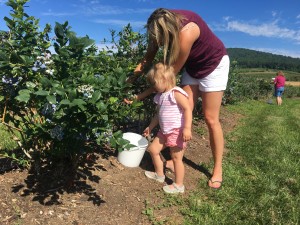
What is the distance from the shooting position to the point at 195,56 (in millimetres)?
3342

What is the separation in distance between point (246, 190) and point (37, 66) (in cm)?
254

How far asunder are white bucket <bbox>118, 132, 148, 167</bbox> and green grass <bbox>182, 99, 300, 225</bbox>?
73 cm

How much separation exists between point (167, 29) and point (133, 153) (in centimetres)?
144

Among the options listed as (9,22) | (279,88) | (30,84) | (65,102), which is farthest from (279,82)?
(65,102)

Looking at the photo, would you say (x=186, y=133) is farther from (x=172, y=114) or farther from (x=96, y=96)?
(x=96, y=96)

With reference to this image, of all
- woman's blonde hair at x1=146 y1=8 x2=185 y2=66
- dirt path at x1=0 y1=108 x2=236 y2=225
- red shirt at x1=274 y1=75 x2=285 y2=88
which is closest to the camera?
dirt path at x1=0 y1=108 x2=236 y2=225

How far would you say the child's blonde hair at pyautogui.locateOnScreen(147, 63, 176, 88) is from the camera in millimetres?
3322

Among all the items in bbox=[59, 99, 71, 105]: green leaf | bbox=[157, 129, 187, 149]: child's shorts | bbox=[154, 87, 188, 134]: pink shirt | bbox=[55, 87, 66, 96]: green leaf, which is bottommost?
bbox=[157, 129, 187, 149]: child's shorts

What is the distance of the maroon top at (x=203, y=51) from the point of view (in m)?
3.23

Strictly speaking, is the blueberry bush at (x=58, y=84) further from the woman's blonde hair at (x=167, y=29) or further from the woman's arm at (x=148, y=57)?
the woman's arm at (x=148, y=57)

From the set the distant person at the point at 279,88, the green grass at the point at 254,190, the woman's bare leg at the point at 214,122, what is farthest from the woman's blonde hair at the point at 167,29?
the distant person at the point at 279,88

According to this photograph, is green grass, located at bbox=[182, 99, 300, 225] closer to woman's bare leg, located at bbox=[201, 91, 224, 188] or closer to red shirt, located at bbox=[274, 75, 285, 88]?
woman's bare leg, located at bbox=[201, 91, 224, 188]

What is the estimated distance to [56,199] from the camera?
9.89ft

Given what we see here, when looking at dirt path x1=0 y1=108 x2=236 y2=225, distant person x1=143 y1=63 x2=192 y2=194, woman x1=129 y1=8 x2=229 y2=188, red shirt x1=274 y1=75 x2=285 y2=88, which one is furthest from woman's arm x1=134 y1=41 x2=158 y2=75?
red shirt x1=274 y1=75 x2=285 y2=88
